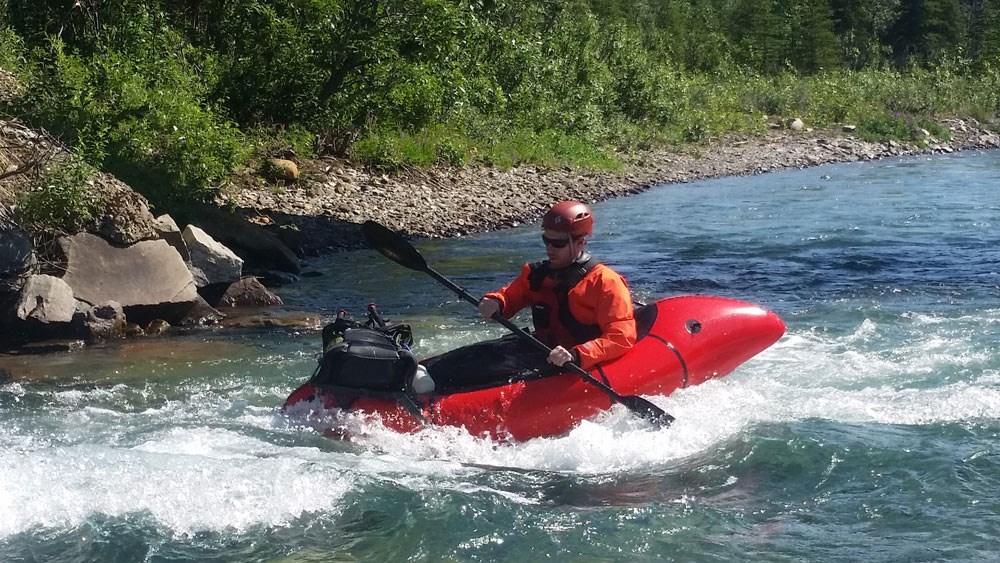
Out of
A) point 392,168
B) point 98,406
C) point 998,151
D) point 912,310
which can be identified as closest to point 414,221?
point 392,168

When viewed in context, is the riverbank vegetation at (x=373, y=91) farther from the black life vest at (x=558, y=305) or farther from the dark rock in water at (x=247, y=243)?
the black life vest at (x=558, y=305)

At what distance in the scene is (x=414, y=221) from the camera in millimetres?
13664

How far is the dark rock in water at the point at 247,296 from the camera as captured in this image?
30.4 ft

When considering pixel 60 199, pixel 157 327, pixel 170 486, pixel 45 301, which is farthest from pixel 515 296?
pixel 60 199

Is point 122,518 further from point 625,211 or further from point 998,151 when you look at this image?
point 998,151

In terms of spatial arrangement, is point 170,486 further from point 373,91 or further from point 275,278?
point 373,91

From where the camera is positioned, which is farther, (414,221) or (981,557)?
(414,221)

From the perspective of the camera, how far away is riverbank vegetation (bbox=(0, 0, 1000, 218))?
10.7 meters

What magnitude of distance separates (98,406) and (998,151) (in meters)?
25.1

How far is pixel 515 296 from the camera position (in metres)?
6.13

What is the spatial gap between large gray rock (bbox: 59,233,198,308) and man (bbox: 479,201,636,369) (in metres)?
3.39

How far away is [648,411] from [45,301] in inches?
175

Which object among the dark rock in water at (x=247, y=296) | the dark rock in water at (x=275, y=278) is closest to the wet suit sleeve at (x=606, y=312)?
the dark rock in water at (x=247, y=296)

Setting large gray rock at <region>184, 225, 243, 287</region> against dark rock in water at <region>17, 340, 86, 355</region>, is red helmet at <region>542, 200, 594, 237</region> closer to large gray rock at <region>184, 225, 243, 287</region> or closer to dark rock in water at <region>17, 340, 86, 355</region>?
dark rock in water at <region>17, 340, 86, 355</region>
